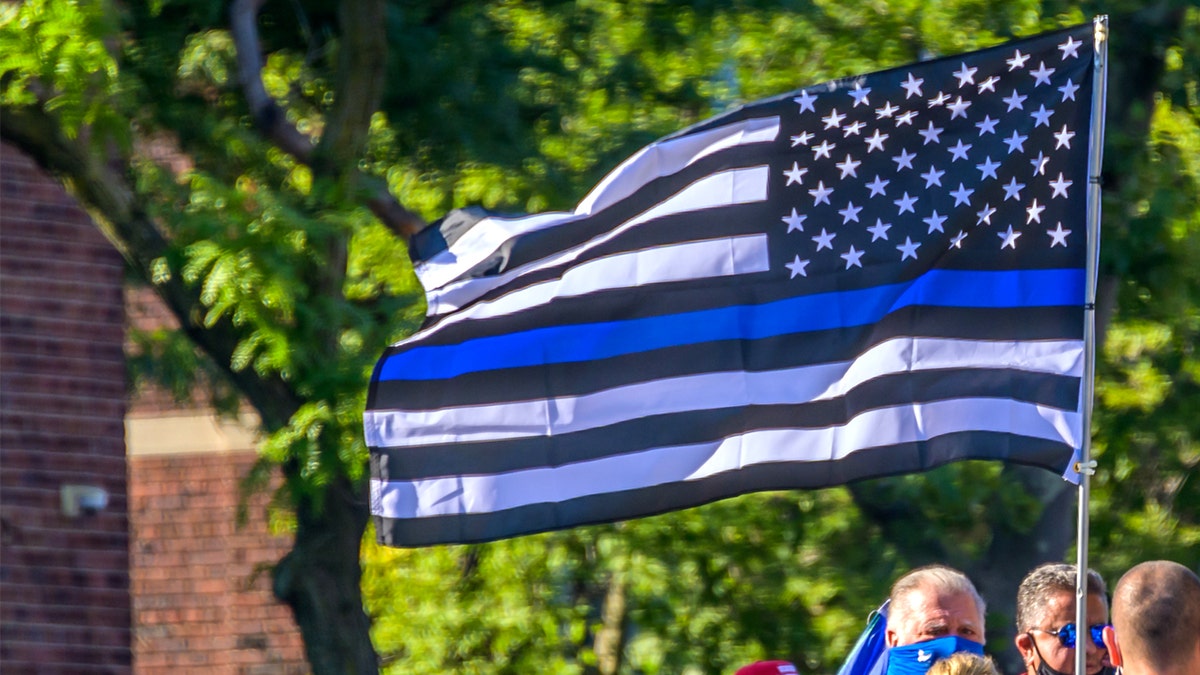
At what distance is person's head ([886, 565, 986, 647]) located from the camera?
531 centimetres

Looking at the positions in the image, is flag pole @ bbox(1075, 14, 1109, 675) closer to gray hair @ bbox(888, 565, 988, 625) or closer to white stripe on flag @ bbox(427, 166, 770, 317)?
gray hair @ bbox(888, 565, 988, 625)

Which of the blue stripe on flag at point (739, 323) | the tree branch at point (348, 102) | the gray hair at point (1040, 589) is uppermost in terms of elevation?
the tree branch at point (348, 102)

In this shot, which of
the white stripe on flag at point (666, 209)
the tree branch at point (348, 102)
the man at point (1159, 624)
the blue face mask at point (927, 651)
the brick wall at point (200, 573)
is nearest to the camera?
the man at point (1159, 624)

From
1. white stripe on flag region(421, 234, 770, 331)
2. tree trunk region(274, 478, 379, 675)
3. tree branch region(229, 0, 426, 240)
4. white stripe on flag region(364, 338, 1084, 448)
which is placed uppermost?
tree branch region(229, 0, 426, 240)

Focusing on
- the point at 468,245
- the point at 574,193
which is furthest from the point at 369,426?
the point at 574,193

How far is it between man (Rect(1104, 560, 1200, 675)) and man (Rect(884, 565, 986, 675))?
0.99 m

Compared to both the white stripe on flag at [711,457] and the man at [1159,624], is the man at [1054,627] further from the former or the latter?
the man at [1159,624]

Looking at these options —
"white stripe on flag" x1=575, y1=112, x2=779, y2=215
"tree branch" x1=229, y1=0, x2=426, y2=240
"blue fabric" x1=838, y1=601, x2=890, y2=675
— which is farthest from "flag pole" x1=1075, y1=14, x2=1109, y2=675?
"tree branch" x1=229, y1=0, x2=426, y2=240

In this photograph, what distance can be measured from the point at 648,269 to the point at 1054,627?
63.5 inches

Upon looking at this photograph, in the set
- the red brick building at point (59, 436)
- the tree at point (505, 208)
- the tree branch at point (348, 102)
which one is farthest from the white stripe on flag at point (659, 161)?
the red brick building at point (59, 436)

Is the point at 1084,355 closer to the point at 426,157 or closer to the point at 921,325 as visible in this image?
the point at 921,325

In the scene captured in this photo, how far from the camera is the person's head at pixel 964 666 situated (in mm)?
4375

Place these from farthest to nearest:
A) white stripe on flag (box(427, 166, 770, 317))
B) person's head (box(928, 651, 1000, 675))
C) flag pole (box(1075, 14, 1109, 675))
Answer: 1. white stripe on flag (box(427, 166, 770, 317))
2. flag pole (box(1075, 14, 1109, 675))
3. person's head (box(928, 651, 1000, 675))

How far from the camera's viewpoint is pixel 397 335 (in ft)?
25.2
